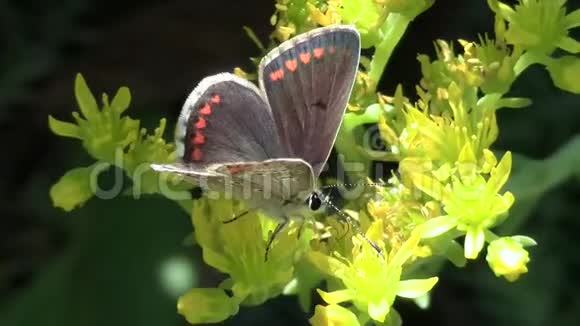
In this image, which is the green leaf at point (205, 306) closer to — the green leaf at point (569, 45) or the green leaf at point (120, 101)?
the green leaf at point (120, 101)

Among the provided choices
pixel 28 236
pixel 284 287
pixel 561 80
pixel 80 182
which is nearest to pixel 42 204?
pixel 28 236

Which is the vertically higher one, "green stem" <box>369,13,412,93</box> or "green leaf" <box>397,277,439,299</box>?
"green stem" <box>369,13,412,93</box>

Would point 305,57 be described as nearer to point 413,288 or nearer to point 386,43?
point 386,43

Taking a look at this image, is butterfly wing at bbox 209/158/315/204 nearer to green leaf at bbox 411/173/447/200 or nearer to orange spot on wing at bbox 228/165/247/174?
orange spot on wing at bbox 228/165/247/174

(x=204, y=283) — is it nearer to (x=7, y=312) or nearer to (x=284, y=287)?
(x=7, y=312)

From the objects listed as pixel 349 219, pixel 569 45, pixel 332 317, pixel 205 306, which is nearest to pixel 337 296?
pixel 332 317
